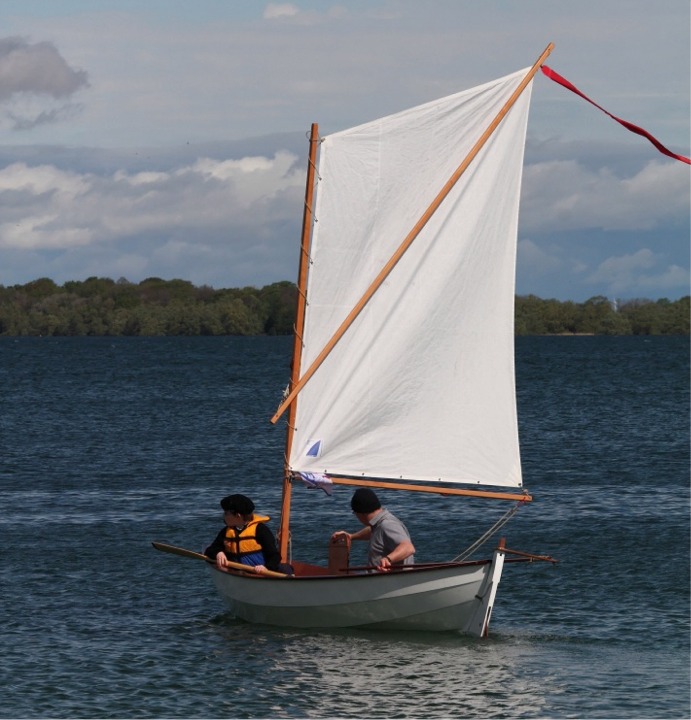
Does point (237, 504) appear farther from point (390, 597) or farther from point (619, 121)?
point (619, 121)

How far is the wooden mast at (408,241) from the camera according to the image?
73.3 feet

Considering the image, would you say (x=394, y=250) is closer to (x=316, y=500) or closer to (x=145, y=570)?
(x=145, y=570)

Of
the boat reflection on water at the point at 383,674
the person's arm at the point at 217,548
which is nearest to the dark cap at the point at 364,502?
the boat reflection on water at the point at 383,674

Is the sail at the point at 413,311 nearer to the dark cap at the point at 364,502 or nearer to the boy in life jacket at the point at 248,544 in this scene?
the dark cap at the point at 364,502

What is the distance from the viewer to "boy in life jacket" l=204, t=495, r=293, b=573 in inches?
891

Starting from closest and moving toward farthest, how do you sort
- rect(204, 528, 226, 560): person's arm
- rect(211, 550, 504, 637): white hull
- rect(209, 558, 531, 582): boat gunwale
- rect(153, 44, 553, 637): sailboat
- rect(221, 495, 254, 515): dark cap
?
rect(209, 558, 531, 582): boat gunwale, rect(211, 550, 504, 637): white hull, rect(221, 495, 254, 515): dark cap, rect(153, 44, 553, 637): sailboat, rect(204, 528, 226, 560): person's arm

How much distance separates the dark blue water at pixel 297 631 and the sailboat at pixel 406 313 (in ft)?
5.00

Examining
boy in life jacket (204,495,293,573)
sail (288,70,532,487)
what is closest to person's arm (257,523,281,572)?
boy in life jacket (204,495,293,573)

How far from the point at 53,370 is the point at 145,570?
11164cm

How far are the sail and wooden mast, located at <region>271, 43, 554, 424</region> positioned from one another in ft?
0.53

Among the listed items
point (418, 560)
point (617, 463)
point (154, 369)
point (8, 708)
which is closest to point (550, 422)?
point (617, 463)

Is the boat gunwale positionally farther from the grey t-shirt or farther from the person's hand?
the grey t-shirt

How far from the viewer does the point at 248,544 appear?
22.9 meters

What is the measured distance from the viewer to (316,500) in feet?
136
